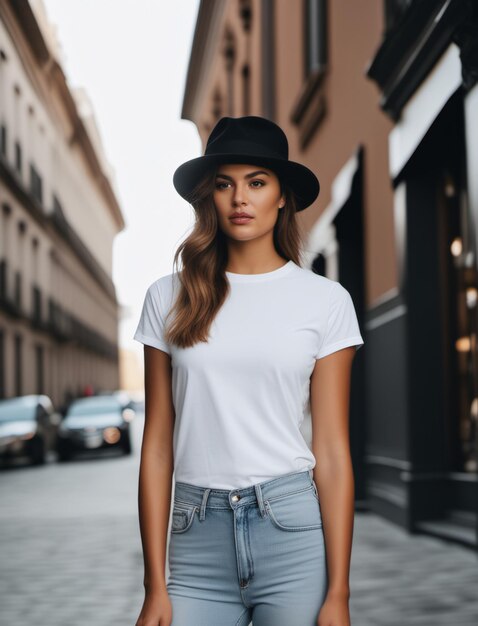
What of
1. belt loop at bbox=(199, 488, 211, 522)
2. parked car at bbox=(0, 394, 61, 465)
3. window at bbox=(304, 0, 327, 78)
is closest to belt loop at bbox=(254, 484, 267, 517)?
belt loop at bbox=(199, 488, 211, 522)

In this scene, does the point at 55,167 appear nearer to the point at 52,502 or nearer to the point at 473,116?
the point at 52,502

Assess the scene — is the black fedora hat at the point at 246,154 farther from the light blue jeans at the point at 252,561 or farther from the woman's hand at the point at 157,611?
the woman's hand at the point at 157,611

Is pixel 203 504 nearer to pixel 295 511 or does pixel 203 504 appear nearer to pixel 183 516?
pixel 183 516

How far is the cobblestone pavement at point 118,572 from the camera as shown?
6.02 meters

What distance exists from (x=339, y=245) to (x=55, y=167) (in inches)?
1376

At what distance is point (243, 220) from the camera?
2.62 meters

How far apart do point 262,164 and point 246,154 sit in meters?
0.06

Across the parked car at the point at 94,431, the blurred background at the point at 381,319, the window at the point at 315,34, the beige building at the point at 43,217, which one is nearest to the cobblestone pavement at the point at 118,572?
the blurred background at the point at 381,319

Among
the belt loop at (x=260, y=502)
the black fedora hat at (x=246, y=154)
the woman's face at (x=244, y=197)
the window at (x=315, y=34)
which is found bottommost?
the belt loop at (x=260, y=502)

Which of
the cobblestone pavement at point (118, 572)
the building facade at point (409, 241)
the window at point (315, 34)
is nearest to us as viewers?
the cobblestone pavement at point (118, 572)

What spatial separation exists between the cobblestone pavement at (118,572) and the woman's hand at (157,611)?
3.45m

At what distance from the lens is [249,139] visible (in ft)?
8.58

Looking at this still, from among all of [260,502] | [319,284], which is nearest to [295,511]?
[260,502]

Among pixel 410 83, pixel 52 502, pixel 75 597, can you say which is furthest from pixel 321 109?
pixel 75 597
